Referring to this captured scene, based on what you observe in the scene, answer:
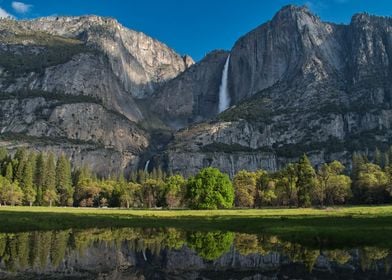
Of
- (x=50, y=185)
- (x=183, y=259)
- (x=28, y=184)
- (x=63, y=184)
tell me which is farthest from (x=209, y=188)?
(x=63, y=184)

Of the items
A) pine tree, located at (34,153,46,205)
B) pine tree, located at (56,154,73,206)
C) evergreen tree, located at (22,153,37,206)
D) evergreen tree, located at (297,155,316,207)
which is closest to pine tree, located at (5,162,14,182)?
evergreen tree, located at (22,153,37,206)

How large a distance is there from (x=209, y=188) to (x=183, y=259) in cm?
7885

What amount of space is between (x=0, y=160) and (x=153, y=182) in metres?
58.3

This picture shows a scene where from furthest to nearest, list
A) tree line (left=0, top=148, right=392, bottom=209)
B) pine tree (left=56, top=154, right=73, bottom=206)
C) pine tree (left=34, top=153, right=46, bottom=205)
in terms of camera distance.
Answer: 1. pine tree (left=56, top=154, right=73, bottom=206)
2. pine tree (left=34, top=153, right=46, bottom=205)
3. tree line (left=0, top=148, right=392, bottom=209)

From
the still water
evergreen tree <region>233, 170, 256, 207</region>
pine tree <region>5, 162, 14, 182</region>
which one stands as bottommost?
the still water

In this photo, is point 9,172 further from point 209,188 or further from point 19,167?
point 209,188

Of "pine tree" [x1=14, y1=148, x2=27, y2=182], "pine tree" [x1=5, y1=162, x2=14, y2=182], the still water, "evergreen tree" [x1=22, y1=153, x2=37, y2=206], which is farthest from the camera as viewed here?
"pine tree" [x1=14, y1=148, x2=27, y2=182]

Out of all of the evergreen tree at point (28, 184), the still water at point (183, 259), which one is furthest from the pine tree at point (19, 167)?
the still water at point (183, 259)

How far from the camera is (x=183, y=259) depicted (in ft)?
120

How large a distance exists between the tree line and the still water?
6895 cm

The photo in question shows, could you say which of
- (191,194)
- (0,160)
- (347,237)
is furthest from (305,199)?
(0,160)

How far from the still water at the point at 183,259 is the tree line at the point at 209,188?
68.9m

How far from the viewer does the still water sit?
3026 centimetres

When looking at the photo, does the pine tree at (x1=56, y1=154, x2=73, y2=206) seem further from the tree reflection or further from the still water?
the still water
